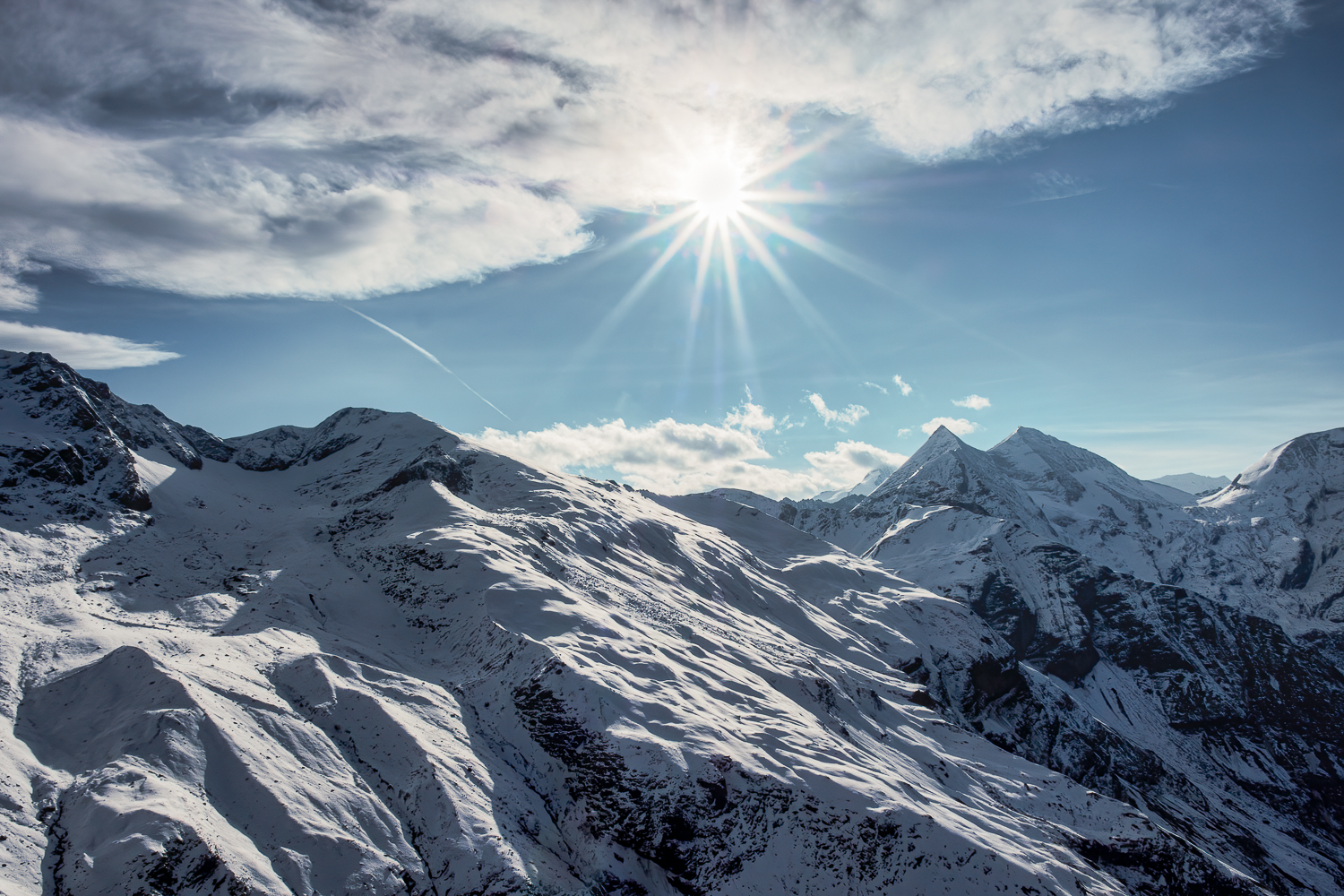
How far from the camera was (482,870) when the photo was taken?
122 ft

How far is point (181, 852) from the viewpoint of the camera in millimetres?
30562

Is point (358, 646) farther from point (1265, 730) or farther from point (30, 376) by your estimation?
point (1265, 730)

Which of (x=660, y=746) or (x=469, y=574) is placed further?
(x=469, y=574)

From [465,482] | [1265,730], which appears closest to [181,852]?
[465,482]

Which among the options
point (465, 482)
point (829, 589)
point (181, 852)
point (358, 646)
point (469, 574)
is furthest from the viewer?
point (829, 589)

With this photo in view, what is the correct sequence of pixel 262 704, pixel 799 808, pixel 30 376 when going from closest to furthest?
pixel 262 704
pixel 799 808
pixel 30 376

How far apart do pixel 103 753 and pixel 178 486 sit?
6096cm

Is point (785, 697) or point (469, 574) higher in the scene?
point (469, 574)

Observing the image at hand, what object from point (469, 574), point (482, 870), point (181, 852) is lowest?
point (482, 870)

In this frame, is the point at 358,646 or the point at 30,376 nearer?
the point at 358,646

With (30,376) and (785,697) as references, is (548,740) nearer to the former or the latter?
(785,697)

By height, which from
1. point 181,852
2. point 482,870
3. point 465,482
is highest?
point 465,482

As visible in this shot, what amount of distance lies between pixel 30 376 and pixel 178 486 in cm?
2231

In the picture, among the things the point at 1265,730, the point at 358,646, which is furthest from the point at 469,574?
the point at 1265,730
